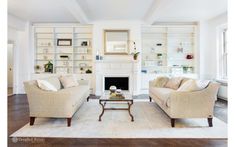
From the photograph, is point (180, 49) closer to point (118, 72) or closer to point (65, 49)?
point (118, 72)

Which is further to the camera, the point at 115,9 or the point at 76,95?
the point at 115,9

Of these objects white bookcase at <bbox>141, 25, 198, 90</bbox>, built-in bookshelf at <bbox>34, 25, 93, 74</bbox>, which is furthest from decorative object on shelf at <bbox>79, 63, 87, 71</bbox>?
white bookcase at <bbox>141, 25, 198, 90</bbox>

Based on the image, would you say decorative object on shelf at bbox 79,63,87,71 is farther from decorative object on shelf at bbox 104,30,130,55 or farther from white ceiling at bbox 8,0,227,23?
white ceiling at bbox 8,0,227,23

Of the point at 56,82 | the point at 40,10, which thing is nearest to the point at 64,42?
the point at 40,10

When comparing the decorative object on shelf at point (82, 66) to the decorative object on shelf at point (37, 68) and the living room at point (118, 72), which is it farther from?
the decorative object on shelf at point (37, 68)

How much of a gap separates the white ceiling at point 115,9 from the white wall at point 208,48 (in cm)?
41

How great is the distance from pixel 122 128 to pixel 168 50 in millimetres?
5370

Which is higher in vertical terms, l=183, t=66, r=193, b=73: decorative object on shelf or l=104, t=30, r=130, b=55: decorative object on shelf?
l=104, t=30, r=130, b=55: decorative object on shelf

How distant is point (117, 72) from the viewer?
7.66 metres

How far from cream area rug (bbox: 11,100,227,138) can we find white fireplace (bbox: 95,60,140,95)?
3092 millimetres

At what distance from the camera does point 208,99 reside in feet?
12.0

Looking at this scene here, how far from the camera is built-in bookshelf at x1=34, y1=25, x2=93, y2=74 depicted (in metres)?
8.09

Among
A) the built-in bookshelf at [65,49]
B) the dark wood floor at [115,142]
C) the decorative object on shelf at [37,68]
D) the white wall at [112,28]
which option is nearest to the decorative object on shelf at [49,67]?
the built-in bookshelf at [65,49]
